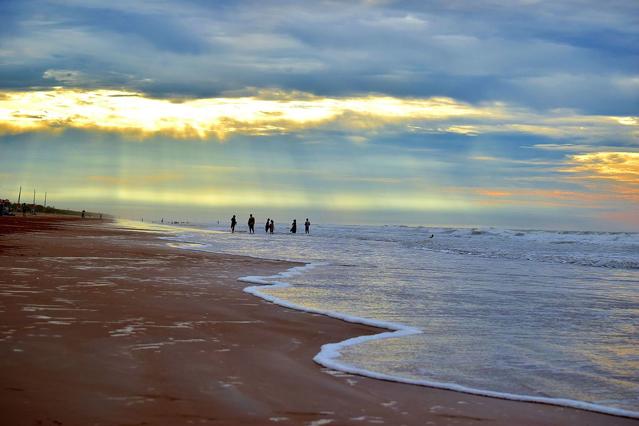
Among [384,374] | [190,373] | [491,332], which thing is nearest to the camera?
[190,373]

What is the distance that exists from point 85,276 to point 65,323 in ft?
21.2

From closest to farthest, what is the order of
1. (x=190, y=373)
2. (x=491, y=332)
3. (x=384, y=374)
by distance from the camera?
1. (x=190, y=373)
2. (x=384, y=374)
3. (x=491, y=332)

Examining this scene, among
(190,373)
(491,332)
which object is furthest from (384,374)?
(491,332)

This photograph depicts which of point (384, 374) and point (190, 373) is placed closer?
point (190, 373)

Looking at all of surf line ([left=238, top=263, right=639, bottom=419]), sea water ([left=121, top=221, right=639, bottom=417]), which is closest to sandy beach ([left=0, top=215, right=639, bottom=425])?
surf line ([left=238, top=263, right=639, bottom=419])

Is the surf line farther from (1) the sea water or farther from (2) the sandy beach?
(2) the sandy beach

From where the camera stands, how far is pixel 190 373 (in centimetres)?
632

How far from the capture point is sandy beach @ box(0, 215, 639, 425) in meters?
5.12

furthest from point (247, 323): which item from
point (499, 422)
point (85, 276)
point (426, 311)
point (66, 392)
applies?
point (85, 276)

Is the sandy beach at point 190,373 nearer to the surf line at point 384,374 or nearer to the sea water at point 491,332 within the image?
the surf line at point 384,374

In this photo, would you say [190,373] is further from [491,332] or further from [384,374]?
[491,332]

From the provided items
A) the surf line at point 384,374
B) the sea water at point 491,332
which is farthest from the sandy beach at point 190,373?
the sea water at point 491,332

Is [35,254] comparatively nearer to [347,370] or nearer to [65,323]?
[65,323]

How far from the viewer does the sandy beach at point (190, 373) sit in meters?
5.12
